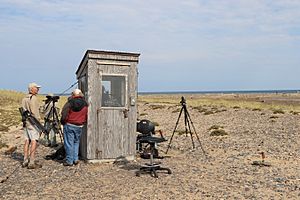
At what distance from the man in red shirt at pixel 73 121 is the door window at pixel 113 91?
650mm

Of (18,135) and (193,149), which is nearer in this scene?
(193,149)

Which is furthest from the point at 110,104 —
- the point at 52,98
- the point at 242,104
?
the point at 242,104

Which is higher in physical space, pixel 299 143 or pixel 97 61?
pixel 97 61

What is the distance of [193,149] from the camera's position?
13.9 meters

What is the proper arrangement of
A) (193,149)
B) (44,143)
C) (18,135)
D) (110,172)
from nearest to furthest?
(110,172)
(193,149)
(44,143)
(18,135)

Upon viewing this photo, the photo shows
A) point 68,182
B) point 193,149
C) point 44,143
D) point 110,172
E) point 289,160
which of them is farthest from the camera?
point 44,143

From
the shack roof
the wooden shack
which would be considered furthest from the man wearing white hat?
the shack roof

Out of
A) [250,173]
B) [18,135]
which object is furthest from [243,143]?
[18,135]

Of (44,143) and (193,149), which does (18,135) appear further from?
(193,149)

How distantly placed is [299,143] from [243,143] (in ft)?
6.79

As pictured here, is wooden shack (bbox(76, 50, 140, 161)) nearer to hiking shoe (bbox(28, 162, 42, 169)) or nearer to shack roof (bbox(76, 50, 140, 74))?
shack roof (bbox(76, 50, 140, 74))

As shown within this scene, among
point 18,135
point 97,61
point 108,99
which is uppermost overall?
point 97,61

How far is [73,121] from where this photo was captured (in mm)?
10414

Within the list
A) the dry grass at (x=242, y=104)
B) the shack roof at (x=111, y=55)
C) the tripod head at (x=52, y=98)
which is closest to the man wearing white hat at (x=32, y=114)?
the shack roof at (x=111, y=55)
